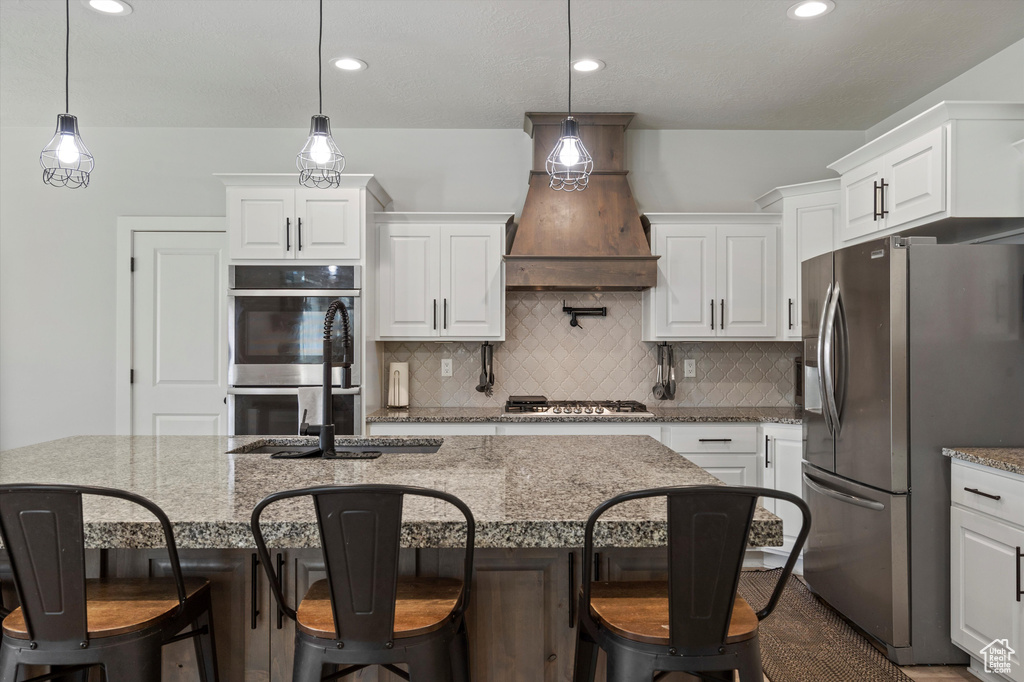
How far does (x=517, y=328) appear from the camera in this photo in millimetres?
4141

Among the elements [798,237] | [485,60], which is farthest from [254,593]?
[798,237]

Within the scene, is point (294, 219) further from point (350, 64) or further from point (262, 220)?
point (350, 64)

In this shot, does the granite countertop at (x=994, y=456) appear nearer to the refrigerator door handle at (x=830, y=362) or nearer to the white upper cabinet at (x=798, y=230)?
the refrigerator door handle at (x=830, y=362)

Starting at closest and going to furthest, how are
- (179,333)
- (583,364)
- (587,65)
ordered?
1. (587,65)
2. (179,333)
3. (583,364)

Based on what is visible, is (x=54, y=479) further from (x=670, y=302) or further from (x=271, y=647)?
(x=670, y=302)

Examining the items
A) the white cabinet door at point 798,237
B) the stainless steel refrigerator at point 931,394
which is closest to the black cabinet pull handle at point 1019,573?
the stainless steel refrigerator at point 931,394

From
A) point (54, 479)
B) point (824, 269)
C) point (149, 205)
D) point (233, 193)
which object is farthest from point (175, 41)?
point (824, 269)

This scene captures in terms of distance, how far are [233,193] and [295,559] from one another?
2.59 m

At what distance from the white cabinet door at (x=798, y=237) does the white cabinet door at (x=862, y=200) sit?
1.12 ft

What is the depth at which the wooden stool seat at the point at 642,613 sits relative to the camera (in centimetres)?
127

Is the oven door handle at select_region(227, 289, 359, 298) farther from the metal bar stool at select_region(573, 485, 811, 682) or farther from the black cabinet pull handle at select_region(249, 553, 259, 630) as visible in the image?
the metal bar stool at select_region(573, 485, 811, 682)

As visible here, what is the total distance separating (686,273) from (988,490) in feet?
6.47

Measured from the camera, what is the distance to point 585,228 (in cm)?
376

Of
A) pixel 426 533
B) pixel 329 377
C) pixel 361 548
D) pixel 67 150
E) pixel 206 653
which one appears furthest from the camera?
pixel 329 377
